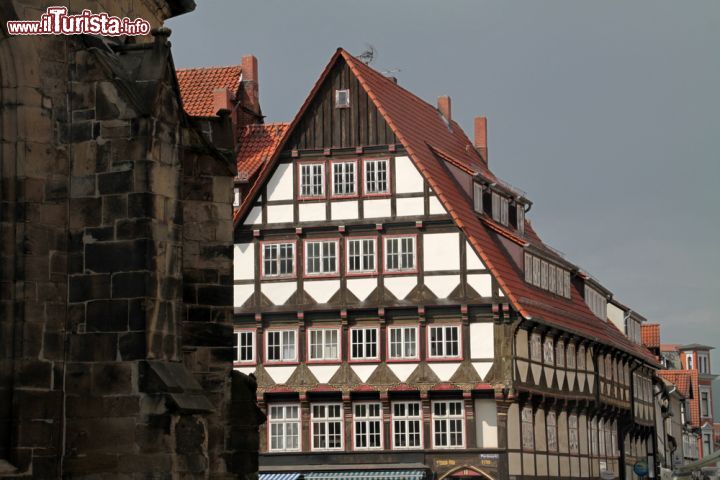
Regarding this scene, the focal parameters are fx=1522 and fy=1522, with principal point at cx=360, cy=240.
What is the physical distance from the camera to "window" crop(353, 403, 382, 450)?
44.2 metres

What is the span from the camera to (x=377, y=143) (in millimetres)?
45312

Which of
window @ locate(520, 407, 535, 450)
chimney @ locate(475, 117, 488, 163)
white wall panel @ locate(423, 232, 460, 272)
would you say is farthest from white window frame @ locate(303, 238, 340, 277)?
chimney @ locate(475, 117, 488, 163)

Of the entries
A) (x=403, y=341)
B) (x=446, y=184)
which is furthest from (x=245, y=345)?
(x=446, y=184)

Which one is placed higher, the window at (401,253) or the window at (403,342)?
the window at (401,253)

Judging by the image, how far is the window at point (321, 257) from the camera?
45.1 m

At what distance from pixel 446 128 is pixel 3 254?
43.1m

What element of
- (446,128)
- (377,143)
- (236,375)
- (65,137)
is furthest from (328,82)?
(65,137)

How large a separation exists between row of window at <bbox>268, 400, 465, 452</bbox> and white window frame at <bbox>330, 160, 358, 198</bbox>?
624 centimetres

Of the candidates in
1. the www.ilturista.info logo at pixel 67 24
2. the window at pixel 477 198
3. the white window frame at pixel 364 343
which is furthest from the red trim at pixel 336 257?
the www.ilturista.info logo at pixel 67 24

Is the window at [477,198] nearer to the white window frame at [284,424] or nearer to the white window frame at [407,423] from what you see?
the white window frame at [407,423]

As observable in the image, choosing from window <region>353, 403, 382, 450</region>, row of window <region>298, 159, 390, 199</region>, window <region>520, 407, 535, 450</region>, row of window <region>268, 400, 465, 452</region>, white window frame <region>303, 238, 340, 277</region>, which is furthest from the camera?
row of window <region>298, 159, 390, 199</region>

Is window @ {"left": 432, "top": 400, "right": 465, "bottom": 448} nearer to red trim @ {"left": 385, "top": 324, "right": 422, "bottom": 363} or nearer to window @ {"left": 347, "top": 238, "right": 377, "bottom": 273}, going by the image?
red trim @ {"left": 385, "top": 324, "right": 422, "bottom": 363}

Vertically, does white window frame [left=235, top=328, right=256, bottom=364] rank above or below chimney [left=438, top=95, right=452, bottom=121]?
below

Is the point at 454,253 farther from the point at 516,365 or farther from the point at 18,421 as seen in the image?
the point at 18,421
